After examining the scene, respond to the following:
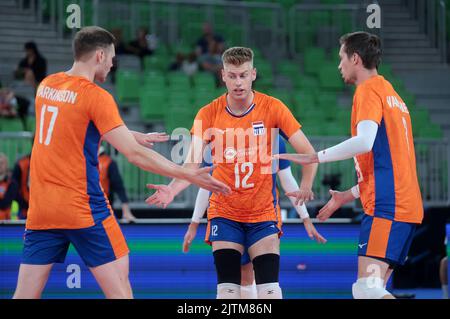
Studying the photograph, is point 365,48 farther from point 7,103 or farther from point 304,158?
point 7,103

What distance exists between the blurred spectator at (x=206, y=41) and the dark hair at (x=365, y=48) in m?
9.20

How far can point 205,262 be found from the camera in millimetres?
8648

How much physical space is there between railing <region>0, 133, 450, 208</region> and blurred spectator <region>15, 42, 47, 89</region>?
164 cm

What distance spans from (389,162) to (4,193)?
513cm

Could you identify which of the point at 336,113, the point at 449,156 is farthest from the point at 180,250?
the point at 336,113

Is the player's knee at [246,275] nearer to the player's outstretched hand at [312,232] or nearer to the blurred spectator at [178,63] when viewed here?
the player's outstretched hand at [312,232]

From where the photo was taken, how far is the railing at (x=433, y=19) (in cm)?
1575

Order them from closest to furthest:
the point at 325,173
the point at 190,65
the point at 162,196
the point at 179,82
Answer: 1. the point at 162,196
2. the point at 325,173
3. the point at 179,82
4. the point at 190,65

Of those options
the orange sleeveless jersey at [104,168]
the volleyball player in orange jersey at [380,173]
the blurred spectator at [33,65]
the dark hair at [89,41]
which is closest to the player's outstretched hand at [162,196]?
the volleyball player in orange jersey at [380,173]

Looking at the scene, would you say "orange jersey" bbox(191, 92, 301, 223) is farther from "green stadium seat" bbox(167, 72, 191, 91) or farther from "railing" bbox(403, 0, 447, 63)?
"railing" bbox(403, 0, 447, 63)

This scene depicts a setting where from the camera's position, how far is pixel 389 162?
220 inches

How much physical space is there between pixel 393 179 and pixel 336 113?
26.9ft

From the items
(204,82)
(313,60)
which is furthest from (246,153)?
(313,60)
